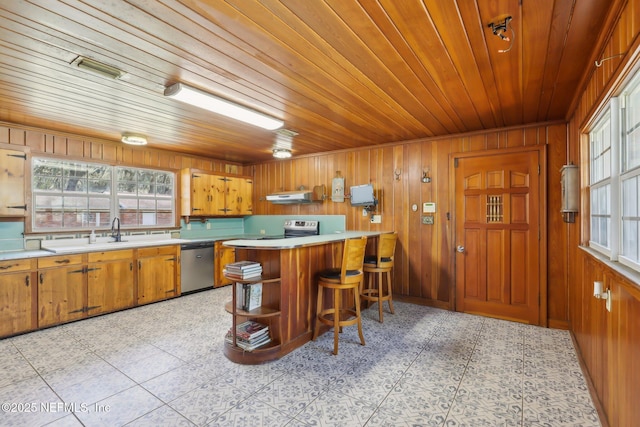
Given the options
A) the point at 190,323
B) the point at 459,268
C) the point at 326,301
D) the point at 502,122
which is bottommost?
the point at 190,323

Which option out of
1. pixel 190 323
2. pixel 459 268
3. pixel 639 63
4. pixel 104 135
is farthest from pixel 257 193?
pixel 639 63

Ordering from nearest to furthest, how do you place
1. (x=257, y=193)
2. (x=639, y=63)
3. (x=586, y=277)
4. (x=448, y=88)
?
(x=639, y=63) → (x=586, y=277) → (x=448, y=88) → (x=257, y=193)

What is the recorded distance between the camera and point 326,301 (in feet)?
11.5

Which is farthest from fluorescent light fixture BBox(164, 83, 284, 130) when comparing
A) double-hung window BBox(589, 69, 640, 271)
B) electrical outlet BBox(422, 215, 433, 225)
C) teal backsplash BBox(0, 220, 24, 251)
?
teal backsplash BBox(0, 220, 24, 251)

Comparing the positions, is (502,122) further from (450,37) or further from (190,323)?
(190,323)

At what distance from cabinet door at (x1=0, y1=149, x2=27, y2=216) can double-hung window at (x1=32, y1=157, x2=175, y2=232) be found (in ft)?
0.84

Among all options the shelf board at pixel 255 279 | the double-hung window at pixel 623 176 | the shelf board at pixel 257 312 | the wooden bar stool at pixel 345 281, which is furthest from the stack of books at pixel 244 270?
the double-hung window at pixel 623 176

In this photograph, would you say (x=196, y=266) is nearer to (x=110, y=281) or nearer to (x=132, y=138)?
(x=110, y=281)

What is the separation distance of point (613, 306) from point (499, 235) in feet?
7.41

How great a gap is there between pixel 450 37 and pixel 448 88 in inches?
32.6

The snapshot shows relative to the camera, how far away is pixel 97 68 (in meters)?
2.25

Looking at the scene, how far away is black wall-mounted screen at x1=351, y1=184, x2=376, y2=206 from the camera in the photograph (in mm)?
4615

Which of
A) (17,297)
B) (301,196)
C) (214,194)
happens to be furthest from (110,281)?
(301,196)

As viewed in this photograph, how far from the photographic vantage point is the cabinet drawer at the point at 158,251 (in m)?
4.37
